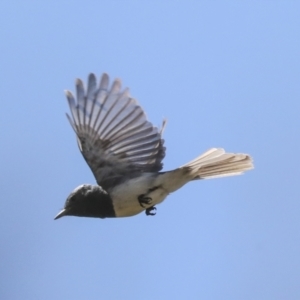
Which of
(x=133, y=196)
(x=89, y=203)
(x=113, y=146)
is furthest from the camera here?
(x=113, y=146)

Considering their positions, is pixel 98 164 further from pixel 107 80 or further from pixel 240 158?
pixel 240 158

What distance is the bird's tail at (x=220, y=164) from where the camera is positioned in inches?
338

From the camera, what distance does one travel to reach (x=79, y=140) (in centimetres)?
857

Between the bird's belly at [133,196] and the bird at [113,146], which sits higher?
the bird at [113,146]

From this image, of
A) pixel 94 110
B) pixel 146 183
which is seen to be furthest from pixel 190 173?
pixel 94 110

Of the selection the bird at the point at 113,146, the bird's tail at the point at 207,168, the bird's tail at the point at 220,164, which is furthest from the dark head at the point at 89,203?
the bird's tail at the point at 220,164

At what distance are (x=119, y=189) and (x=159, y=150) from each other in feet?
1.83

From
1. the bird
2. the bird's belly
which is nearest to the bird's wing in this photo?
the bird

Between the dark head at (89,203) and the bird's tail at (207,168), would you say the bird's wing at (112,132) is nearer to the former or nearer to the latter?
the dark head at (89,203)

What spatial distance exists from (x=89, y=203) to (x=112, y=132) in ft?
2.24

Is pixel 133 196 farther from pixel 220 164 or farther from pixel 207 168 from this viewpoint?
pixel 220 164

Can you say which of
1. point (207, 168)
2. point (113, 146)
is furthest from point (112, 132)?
point (207, 168)

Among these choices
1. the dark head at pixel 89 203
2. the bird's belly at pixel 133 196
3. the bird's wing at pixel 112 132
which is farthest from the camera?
the bird's wing at pixel 112 132

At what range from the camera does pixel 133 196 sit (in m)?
8.17
